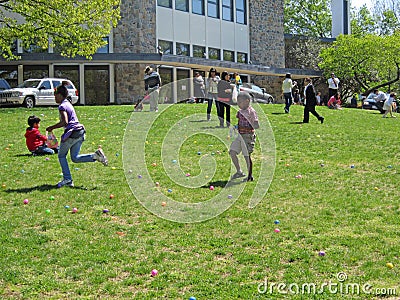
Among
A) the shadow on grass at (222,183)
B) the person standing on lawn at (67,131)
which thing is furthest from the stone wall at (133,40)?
the person standing on lawn at (67,131)

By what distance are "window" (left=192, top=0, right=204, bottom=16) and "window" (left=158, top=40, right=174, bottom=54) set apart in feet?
12.2

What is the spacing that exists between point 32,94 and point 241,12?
78.8 ft

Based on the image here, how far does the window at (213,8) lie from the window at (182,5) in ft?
7.26

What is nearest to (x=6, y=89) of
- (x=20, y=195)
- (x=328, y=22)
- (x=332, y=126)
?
(x=332, y=126)

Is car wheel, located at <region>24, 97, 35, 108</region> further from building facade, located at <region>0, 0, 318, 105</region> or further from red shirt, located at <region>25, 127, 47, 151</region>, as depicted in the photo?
red shirt, located at <region>25, 127, 47, 151</region>

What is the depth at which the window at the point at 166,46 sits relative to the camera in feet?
133

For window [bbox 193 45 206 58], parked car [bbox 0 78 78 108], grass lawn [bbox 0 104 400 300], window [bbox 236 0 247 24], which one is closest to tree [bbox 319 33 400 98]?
window [bbox 236 0 247 24]

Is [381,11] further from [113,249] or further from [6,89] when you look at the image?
[113,249]

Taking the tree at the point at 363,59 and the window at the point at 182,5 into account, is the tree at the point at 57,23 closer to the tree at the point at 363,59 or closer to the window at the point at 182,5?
the window at the point at 182,5

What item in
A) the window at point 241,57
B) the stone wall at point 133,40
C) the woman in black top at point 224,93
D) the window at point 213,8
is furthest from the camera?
the window at point 241,57

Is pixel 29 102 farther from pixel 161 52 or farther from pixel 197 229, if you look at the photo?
pixel 197 229

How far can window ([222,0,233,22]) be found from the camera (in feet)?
149

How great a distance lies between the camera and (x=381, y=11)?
71750 mm

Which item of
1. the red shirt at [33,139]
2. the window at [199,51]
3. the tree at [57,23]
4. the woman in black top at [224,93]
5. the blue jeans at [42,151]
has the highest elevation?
the window at [199,51]
